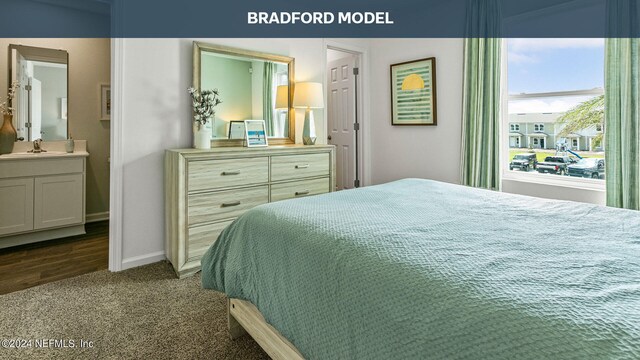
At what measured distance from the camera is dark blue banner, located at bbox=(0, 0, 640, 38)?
281cm

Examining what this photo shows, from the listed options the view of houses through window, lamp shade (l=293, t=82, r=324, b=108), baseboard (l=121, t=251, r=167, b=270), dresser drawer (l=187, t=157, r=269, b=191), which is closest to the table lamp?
lamp shade (l=293, t=82, r=324, b=108)

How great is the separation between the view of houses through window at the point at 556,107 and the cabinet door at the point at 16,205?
15.8 feet

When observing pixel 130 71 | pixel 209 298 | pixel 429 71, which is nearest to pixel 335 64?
pixel 429 71

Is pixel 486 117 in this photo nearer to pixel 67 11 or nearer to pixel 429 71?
pixel 429 71

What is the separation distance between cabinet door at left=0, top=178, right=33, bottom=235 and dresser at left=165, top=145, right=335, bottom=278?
1.61 m

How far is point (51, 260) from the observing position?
3.08 metres

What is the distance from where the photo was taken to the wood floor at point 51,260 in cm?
268

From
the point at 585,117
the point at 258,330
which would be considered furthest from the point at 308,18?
the point at 258,330

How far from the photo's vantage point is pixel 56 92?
3.93 metres

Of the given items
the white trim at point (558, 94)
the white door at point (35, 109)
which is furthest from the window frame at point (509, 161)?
the white door at point (35, 109)

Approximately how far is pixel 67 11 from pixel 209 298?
375 centimetres

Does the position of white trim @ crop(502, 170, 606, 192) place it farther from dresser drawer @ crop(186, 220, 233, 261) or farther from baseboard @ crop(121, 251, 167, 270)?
baseboard @ crop(121, 251, 167, 270)

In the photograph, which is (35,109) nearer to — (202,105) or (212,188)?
(202,105)

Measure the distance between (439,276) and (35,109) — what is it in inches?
180
